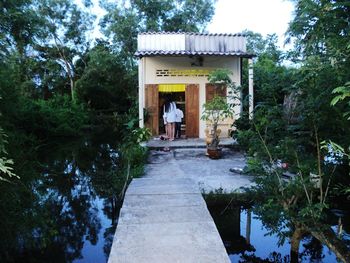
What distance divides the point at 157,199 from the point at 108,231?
58.9 inches

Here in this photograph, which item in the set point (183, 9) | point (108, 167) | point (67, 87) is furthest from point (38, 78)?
point (108, 167)

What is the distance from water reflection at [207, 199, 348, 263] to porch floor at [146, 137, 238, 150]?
5397 mm

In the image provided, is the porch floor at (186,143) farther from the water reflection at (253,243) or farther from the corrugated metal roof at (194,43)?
the water reflection at (253,243)

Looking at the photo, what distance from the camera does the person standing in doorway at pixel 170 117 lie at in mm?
13109

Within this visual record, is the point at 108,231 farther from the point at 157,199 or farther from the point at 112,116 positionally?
the point at 112,116

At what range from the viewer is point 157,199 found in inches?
210

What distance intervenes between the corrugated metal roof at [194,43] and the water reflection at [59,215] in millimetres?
4158

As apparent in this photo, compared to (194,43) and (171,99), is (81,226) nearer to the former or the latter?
(194,43)

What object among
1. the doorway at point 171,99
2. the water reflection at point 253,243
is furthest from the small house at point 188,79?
the water reflection at point 253,243

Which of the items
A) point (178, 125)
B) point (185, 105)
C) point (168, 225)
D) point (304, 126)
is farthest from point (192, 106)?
point (168, 225)

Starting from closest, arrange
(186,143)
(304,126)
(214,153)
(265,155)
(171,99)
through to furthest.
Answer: (304,126) < (265,155) < (214,153) < (186,143) < (171,99)

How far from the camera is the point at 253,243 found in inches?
Answer: 222

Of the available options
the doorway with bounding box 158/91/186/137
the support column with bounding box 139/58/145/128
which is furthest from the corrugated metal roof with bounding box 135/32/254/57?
the doorway with bounding box 158/91/186/137

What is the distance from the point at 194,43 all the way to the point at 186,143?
321 centimetres
